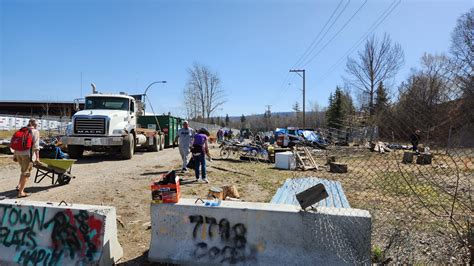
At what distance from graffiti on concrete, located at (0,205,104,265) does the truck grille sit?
11.5 meters

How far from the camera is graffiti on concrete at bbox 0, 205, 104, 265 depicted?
161 inches

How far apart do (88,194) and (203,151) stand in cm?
350

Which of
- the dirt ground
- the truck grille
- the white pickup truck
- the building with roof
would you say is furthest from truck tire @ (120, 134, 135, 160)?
the building with roof

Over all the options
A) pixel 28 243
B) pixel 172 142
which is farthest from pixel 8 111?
pixel 28 243

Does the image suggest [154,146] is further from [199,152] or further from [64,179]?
[64,179]

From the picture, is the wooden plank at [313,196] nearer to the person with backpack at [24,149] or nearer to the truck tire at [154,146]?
the person with backpack at [24,149]

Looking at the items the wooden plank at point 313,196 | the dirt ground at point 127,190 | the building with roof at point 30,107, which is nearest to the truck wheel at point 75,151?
the dirt ground at point 127,190

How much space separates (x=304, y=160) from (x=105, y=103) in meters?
9.76

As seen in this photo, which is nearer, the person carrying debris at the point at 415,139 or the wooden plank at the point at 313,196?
the person carrying debris at the point at 415,139

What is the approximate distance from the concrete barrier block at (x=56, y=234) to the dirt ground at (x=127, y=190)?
47cm

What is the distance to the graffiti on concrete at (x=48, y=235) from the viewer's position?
13.4ft

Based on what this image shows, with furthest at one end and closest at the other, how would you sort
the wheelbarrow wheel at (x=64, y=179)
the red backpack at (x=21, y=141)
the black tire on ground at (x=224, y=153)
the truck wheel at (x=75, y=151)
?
the black tire on ground at (x=224, y=153) → the truck wheel at (x=75, y=151) → the wheelbarrow wheel at (x=64, y=179) → the red backpack at (x=21, y=141)

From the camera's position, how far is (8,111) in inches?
2928

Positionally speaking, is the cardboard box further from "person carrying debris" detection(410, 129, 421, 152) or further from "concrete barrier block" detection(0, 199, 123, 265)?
"person carrying debris" detection(410, 129, 421, 152)
